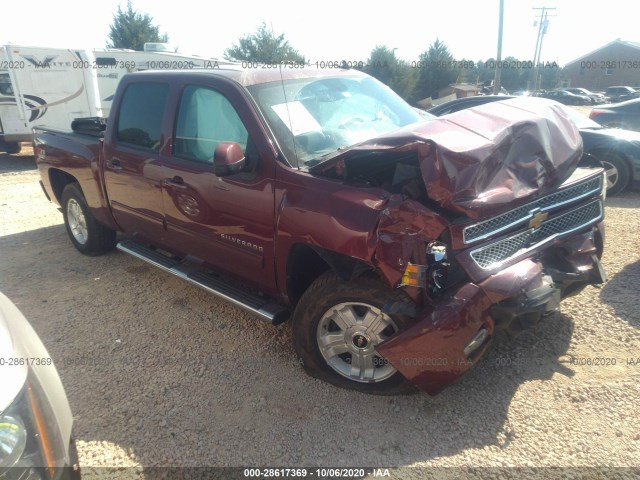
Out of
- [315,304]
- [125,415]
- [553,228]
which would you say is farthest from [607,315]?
[125,415]

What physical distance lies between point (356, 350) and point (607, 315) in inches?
85.1

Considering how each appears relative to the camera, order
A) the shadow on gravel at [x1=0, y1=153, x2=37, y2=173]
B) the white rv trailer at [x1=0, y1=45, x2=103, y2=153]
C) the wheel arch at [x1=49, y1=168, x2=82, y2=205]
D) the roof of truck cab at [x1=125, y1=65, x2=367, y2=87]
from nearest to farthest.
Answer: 1. the roof of truck cab at [x1=125, y1=65, x2=367, y2=87]
2. the wheel arch at [x1=49, y1=168, x2=82, y2=205]
3. the white rv trailer at [x1=0, y1=45, x2=103, y2=153]
4. the shadow on gravel at [x1=0, y1=153, x2=37, y2=173]

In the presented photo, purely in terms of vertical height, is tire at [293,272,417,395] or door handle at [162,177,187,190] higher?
door handle at [162,177,187,190]

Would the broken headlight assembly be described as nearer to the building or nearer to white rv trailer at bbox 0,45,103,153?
white rv trailer at bbox 0,45,103,153

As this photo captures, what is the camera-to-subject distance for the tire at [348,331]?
274cm

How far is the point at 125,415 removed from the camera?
2885 mm

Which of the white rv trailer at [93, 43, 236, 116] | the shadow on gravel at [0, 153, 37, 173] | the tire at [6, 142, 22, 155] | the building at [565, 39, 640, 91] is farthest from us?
the building at [565, 39, 640, 91]

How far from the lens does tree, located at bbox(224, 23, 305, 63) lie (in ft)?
93.3

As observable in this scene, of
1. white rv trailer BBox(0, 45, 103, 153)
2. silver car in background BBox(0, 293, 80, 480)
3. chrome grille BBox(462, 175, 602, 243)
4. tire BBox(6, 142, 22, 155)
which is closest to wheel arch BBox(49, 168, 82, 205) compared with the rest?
silver car in background BBox(0, 293, 80, 480)

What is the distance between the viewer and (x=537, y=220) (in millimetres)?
2920

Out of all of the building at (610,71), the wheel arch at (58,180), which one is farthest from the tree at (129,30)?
the building at (610,71)

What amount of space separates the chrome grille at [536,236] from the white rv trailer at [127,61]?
460 inches

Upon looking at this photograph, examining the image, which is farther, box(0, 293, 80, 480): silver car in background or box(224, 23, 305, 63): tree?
box(224, 23, 305, 63): tree

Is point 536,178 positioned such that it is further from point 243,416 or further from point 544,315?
point 243,416
